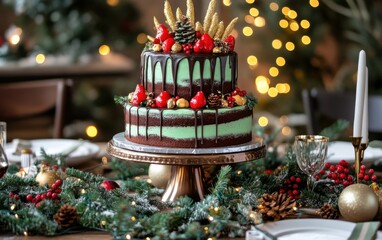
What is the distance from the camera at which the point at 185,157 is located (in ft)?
5.85

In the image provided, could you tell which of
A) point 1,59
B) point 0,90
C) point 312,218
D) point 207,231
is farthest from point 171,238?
point 1,59

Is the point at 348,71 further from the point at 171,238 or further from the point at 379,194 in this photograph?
the point at 171,238

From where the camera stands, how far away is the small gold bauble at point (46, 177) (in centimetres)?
198

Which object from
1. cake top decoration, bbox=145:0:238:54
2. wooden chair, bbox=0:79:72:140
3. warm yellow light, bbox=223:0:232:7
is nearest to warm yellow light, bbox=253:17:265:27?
warm yellow light, bbox=223:0:232:7

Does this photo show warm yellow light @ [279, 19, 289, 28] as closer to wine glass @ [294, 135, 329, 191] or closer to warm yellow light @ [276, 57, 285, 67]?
warm yellow light @ [276, 57, 285, 67]

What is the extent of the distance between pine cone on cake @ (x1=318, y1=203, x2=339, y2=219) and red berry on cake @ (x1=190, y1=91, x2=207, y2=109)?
14.7 inches

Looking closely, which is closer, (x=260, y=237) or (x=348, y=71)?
(x=260, y=237)

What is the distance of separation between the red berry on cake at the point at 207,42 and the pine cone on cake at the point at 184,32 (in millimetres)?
28

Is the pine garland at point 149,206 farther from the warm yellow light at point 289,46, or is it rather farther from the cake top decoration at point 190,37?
the warm yellow light at point 289,46

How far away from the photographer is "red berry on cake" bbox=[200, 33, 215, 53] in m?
→ 1.86

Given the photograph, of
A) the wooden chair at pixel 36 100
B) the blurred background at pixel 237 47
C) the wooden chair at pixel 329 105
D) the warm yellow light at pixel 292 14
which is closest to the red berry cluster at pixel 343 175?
the wooden chair at pixel 329 105

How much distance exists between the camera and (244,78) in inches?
205

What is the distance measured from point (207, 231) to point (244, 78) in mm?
3631

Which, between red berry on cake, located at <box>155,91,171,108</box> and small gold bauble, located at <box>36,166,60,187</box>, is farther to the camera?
small gold bauble, located at <box>36,166,60,187</box>
